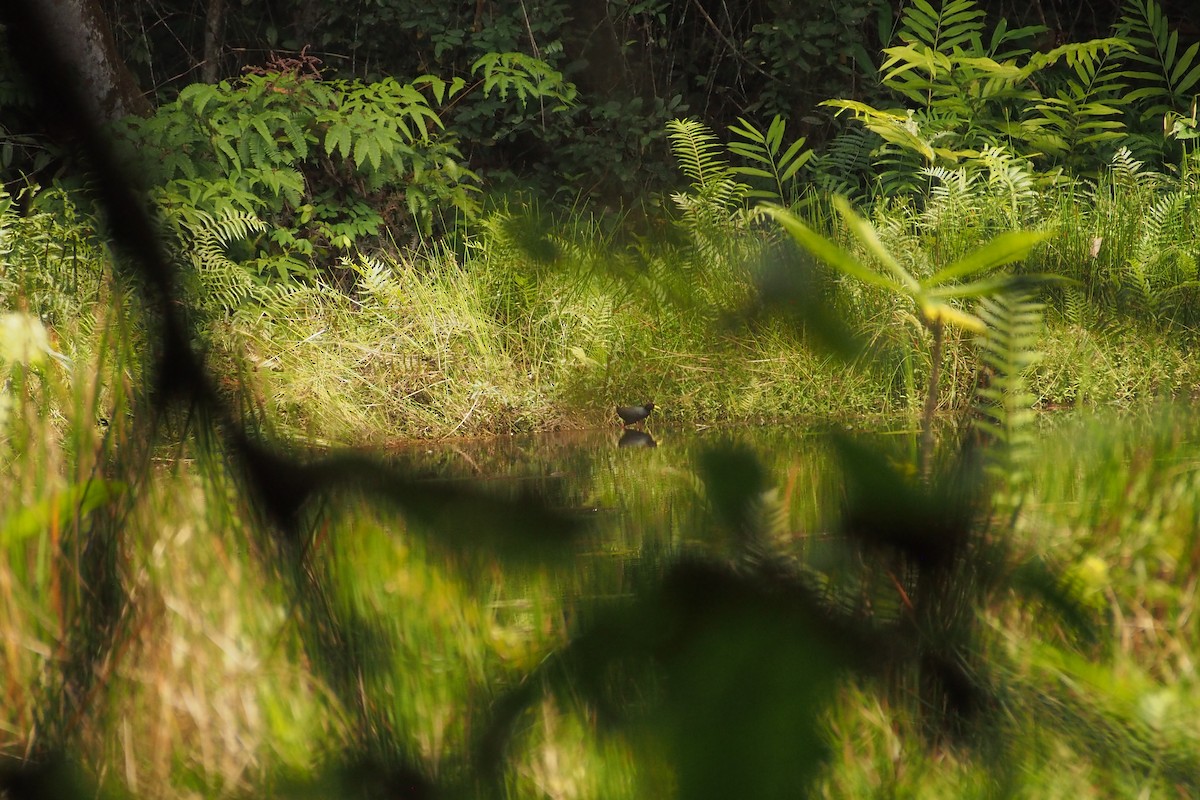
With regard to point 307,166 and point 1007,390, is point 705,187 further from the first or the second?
point 307,166

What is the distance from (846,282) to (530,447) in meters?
0.09

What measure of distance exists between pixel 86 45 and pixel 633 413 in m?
0.16

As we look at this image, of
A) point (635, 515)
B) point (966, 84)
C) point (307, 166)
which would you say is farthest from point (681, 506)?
point (307, 166)

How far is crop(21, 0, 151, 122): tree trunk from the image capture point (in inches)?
7.5

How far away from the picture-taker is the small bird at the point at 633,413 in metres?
0.27

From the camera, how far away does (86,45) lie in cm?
20

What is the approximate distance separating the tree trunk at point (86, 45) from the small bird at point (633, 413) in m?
0.13

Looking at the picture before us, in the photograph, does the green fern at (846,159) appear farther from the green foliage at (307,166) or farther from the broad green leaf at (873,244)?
the green foliage at (307,166)

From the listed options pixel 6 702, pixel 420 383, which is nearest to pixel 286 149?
pixel 420 383

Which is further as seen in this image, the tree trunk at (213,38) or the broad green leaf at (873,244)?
the tree trunk at (213,38)

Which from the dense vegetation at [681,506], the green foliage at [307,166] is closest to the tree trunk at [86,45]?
the dense vegetation at [681,506]

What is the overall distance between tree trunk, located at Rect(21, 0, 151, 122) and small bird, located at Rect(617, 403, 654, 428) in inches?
5.3

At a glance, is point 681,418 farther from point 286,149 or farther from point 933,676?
point 286,149

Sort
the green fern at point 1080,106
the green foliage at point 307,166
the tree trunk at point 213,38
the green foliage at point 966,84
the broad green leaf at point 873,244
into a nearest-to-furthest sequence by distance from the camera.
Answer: the broad green leaf at point 873,244, the green foliage at point 966,84, the green fern at point 1080,106, the green foliage at point 307,166, the tree trunk at point 213,38
